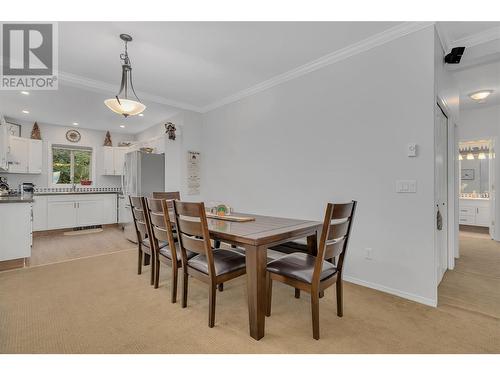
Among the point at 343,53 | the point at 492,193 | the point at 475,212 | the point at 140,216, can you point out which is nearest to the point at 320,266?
Result: the point at 140,216

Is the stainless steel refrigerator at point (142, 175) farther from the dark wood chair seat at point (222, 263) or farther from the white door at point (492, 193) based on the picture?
the white door at point (492, 193)

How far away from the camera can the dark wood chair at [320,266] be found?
1.59 metres

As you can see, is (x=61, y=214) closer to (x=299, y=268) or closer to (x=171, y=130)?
(x=171, y=130)

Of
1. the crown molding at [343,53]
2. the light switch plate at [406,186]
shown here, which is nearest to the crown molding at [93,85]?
the crown molding at [343,53]

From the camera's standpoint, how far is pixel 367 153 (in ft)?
8.23

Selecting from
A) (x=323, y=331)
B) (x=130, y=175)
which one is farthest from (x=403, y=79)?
(x=130, y=175)

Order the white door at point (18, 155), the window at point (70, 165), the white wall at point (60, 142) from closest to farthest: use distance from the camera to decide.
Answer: the white door at point (18, 155) → the white wall at point (60, 142) → the window at point (70, 165)

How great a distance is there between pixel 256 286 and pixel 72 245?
4226 mm

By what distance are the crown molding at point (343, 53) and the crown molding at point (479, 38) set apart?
59cm

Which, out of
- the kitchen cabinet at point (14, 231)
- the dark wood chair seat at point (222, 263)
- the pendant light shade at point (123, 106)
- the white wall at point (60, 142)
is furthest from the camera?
the white wall at point (60, 142)

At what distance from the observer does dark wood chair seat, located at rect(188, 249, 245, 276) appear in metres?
1.86

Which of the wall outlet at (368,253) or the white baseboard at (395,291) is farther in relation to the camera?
the wall outlet at (368,253)

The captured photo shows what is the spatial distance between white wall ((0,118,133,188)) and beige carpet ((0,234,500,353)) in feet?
12.1

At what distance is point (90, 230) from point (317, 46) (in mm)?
6065
